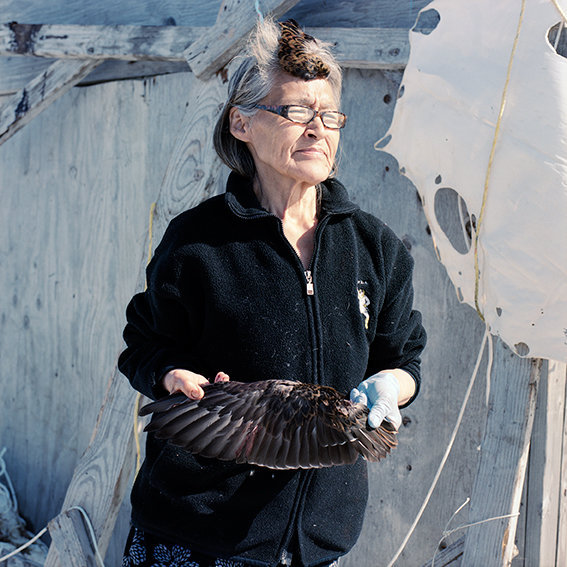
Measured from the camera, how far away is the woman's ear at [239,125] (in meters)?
1.88

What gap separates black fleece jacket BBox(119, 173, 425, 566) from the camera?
5.65 ft

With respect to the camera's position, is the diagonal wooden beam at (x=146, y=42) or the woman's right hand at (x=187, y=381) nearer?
the woman's right hand at (x=187, y=381)

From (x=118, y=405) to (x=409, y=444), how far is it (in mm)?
1098

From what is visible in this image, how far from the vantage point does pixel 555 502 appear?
2572 millimetres

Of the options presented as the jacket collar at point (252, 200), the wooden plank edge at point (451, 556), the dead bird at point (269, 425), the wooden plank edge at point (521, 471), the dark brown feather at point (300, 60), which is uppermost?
the dark brown feather at point (300, 60)

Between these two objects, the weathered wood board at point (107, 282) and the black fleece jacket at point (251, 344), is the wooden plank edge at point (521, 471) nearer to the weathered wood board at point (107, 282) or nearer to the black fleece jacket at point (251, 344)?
the weathered wood board at point (107, 282)

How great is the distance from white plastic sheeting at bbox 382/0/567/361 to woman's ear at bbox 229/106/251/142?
709 mm

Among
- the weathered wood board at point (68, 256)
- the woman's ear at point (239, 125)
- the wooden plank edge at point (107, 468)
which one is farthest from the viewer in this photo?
the weathered wood board at point (68, 256)

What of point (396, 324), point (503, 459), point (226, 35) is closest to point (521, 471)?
point (503, 459)

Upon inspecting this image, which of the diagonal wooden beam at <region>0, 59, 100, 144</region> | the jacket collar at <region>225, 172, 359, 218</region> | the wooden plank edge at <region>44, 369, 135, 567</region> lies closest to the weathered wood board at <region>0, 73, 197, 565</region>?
the diagonal wooden beam at <region>0, 59, 100, 144</region>

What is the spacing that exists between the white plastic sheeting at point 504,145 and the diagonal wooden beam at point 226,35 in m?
0.57

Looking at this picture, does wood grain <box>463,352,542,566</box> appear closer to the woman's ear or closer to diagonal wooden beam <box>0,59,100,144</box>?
the woman's ear

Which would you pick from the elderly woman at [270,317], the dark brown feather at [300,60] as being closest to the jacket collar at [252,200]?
the elderly woman at [270,317]

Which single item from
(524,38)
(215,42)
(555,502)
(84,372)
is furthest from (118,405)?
(524,38)
